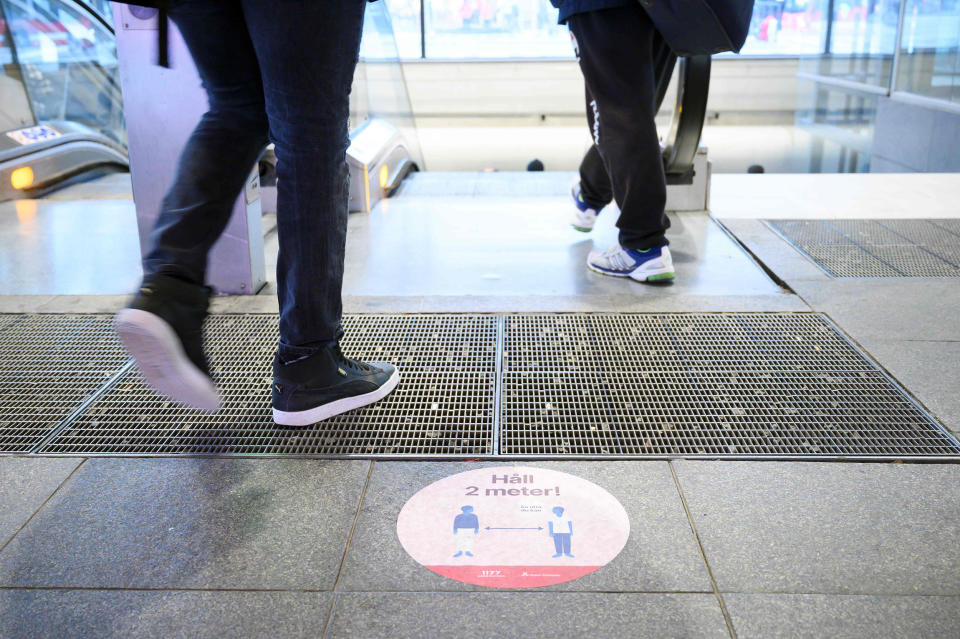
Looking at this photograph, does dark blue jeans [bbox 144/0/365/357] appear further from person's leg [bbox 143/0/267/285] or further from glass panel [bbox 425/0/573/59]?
glass panel [bbox 425/0/573/59]

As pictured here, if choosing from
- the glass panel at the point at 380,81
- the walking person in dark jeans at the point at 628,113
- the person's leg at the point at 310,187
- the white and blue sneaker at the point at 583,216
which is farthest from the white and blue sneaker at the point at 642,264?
the glass panel at the point at 380,81

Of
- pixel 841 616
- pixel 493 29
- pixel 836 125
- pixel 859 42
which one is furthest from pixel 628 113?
pixel 493 29

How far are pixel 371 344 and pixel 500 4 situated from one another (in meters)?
10.8

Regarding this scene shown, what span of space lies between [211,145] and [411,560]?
0.80 metres

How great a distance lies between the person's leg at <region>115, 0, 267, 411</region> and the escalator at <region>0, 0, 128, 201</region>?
335cm

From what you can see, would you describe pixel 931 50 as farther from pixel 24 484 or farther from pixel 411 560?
pixel 24 484

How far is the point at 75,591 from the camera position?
1146 millimetres

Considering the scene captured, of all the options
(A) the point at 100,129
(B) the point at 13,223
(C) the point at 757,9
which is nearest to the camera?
(B) the point at 13,223

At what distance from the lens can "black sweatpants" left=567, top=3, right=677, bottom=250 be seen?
7.41 ft

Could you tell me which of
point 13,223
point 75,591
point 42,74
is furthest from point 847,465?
point 42,74

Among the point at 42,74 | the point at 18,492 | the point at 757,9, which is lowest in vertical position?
the point at 18,492

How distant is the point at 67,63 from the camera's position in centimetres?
572

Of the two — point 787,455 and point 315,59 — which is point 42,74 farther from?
point 787,455

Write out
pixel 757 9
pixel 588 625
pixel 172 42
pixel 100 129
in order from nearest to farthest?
pixel 588 625 → pixel 172 42 → pixel 100 129 → pixel 757 9
